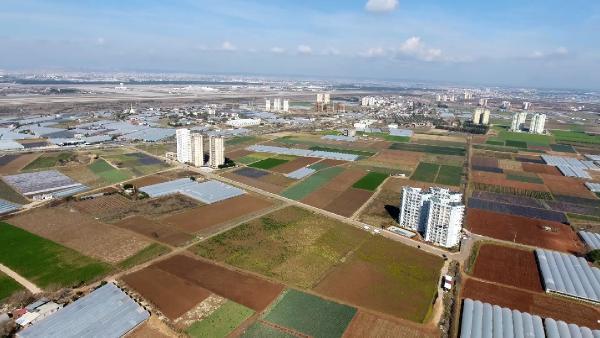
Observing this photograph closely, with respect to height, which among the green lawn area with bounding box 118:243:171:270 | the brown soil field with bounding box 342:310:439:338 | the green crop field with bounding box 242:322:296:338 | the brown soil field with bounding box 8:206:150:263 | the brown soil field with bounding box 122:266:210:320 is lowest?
the brown soil field with bounding box 342:310:439:338

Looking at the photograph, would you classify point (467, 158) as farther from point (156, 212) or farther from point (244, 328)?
point (244, 328)

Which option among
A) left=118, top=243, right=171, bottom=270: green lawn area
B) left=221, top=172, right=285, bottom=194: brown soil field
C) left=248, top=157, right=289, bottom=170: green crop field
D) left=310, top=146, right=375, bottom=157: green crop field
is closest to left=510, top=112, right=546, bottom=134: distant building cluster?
left=310, top=146, right=375, bottom=157: green crop field

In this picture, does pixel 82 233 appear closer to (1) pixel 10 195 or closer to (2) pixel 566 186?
(1) pixel 10 195

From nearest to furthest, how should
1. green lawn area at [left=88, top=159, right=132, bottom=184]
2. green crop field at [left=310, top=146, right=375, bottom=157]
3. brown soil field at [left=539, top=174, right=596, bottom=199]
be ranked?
green lawn area at [left=88, top=159, right=132, bottom=184] → brown soil field at [left=539, top=174, right=596, bottom=199] → green crop field at [left=310, top=146, right=375, bottom=157]

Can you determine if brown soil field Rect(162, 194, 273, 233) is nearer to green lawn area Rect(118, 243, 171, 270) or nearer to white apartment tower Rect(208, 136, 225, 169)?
green lawn area Rect(118, 243, 171, 270)

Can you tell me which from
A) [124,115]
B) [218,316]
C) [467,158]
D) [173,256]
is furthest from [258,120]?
[218,316]

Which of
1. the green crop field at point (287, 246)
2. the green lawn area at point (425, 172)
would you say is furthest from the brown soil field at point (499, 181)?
the green crop field at point (287, 246)
